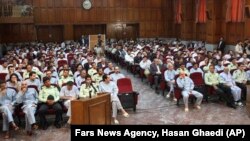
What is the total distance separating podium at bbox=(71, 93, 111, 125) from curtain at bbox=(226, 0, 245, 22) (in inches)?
578

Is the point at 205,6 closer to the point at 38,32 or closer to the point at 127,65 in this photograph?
the point at 127,65

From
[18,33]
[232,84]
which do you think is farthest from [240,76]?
[18,33]

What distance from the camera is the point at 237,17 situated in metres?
19.6

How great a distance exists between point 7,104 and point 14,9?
65.2 ft

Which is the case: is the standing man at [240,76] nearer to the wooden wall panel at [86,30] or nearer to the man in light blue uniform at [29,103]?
the man in light blue uniform at [29,103]

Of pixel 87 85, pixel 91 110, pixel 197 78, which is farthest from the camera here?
pixel 197 78

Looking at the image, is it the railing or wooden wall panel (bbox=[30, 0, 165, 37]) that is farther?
wooden wall panel (bbox=[30, 0, 165, 37])

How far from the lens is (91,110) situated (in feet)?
20.3

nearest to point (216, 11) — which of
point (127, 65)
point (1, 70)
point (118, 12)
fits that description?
point (127, 65)

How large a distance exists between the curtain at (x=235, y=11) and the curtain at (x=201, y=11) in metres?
3.05

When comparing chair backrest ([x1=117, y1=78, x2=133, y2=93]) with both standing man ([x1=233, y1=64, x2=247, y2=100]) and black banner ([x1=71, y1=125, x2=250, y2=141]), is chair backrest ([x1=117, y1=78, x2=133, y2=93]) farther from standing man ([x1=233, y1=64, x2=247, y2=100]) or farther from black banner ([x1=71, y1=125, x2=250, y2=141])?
black banner ([x1=71, y1=125, x2=250, y2=141])

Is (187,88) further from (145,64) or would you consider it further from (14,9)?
(14,9)

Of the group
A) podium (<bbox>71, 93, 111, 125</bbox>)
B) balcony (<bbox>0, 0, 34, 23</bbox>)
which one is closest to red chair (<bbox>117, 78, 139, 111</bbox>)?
podium (<bbox>71, 93, 111, 125</bbox>)

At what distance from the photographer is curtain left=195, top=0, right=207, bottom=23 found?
76.3 feet
